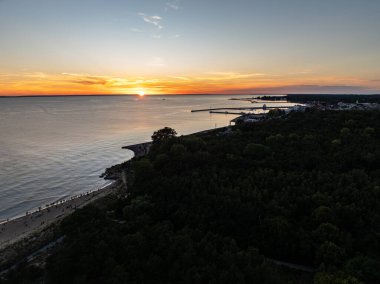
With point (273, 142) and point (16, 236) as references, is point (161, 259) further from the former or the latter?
point (273, 142)

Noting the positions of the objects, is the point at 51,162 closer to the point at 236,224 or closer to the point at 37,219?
the point at 37,219

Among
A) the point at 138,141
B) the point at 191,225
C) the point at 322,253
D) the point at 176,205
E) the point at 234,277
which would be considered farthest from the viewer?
the point at 138,141

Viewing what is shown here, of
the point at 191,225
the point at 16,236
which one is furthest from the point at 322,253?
the point at 16,236

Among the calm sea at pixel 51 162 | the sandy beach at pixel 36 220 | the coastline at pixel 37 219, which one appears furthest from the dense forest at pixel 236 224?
the calm sea at pixel 51 162

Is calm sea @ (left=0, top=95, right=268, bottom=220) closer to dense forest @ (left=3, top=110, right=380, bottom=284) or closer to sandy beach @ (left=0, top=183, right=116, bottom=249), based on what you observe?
sandy beach @ (left=0, top=183, right=116, bottom=249)

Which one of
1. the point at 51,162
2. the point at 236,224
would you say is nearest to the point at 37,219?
the point at 236,224
